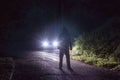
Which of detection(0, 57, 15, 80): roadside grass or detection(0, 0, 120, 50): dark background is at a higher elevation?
Answer: detection(0, 0, 120, 50): dark background

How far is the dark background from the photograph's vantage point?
30125 millimetres

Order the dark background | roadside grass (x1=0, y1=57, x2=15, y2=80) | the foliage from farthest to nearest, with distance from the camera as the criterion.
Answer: the dark background < the foliage < roadside grass (x1=0, y1=57, x2=15, y2=80)

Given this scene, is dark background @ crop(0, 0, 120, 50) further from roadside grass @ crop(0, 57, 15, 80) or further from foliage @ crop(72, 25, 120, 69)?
roadside grass @ crop(0, 57, 15, 80)

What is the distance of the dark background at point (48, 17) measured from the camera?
30.1m

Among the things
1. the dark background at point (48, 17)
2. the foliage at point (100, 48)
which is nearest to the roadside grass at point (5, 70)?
the foliage at point (100, 48)

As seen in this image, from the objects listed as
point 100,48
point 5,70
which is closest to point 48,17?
point 100,48

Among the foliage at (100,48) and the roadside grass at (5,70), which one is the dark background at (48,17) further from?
the roadside grass at (5,70)

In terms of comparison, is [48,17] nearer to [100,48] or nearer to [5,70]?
[100,48]

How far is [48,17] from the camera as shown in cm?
5391

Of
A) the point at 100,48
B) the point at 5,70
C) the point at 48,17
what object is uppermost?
the point at 48,17

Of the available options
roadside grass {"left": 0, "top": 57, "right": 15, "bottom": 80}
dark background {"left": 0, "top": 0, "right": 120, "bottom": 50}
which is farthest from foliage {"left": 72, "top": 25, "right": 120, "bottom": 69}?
roadside grass {"left": 0, "top": 57, "right": 15, "bottom": 80}

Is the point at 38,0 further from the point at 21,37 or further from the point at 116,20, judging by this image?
the point at 116,20

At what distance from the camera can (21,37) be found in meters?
50.9

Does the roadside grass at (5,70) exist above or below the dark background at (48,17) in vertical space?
below
